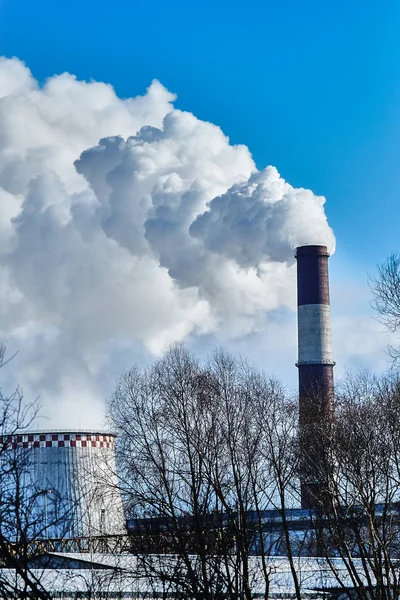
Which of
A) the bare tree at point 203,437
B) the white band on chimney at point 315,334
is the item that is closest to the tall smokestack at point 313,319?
the white band on chimney at point 315,334

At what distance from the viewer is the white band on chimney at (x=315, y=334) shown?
35.1 m

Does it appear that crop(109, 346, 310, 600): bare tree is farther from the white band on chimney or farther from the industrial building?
the white band on chimney

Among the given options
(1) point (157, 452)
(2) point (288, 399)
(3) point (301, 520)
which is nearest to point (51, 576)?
(1) point (157, 452)

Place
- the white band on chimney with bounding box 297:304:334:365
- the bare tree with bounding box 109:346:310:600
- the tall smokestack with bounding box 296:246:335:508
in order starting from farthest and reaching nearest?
the white band on chimney with bounding box 297:304:334:365, the tall smokestack with bounding box 296:246:335:508, the bare tree with bounding box 109:346:310:600

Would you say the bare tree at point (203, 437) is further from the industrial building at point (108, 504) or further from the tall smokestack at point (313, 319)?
the tall smokestack at point (313, 319)

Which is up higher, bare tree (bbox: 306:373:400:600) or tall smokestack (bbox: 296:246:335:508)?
tall smokestack (bbox: 296:246:335:508)

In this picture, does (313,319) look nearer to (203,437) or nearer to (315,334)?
(315,334)

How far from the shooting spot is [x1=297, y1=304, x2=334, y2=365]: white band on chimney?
35062 mm

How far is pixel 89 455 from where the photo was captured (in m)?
23.4

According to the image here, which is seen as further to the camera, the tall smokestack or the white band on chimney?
the white band on chimney

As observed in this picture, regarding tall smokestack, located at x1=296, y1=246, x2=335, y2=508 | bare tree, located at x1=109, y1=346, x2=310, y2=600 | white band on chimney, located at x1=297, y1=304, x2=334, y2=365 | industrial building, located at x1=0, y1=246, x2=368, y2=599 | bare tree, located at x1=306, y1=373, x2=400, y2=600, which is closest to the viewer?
industrial building, located at x1=0, y1=246, x2=368, y2=599

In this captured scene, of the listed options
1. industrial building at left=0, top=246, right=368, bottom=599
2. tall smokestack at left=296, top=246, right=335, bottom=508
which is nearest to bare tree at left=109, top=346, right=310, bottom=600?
industrial building at left=0, top=246, right=368, bottom=599

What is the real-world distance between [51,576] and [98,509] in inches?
362

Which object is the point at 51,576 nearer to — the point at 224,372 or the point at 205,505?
the point at 205,505
